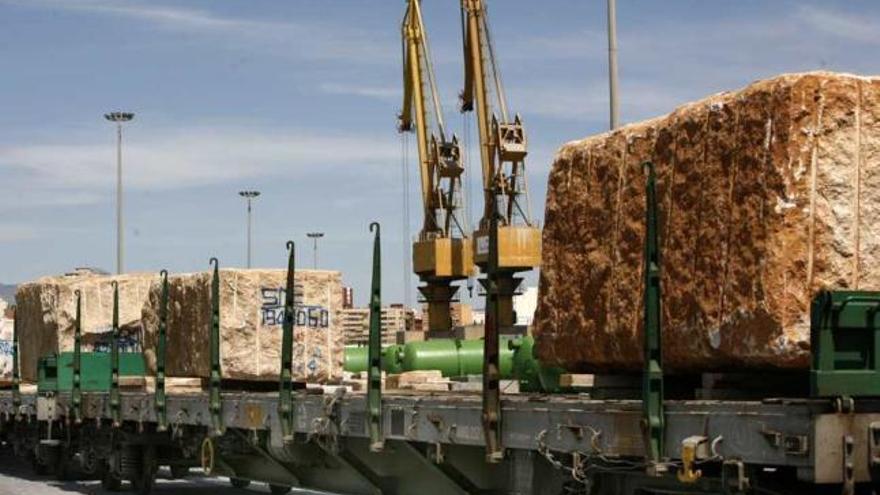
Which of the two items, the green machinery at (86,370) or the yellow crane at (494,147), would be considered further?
the yellow crane at (494,147)

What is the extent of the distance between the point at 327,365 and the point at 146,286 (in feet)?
21.5

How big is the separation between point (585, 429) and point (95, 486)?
46.0 ft

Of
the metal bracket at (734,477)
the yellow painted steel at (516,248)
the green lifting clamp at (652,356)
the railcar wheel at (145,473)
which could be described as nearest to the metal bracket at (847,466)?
the metal bracket at (734,477)

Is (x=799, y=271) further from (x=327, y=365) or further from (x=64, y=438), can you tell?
(x=64, y=438)

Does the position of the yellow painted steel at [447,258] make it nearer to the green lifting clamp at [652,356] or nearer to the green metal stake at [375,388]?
the green metal stake at [375,388]

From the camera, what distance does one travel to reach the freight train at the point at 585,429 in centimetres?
661

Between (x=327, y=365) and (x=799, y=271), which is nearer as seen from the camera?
(x=799, y=271)

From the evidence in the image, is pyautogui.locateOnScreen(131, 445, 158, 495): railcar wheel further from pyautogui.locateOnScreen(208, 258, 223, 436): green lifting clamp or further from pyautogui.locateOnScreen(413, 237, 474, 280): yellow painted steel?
pyautogui.locateOnScreen(413, 237, 474, 280): yellow painted steel

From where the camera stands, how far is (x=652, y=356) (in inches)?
290

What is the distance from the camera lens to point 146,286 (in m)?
22.4


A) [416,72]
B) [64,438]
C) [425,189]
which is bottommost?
[64,438]

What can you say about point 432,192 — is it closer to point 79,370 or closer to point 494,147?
point 494,147

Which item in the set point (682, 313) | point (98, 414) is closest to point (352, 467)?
point (682, 313)

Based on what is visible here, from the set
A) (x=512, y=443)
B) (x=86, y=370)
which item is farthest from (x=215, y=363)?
(x=512, y=443)
